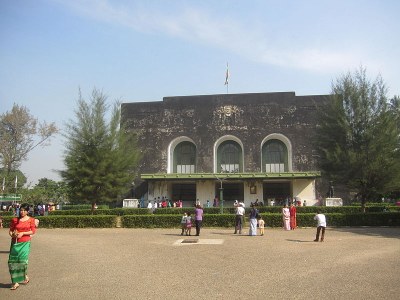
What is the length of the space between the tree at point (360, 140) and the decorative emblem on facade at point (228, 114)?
12896 millimetres

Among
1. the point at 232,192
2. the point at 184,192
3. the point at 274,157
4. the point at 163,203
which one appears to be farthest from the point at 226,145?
the point at 163,203

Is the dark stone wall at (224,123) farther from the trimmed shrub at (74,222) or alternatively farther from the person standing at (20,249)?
the person standing at (20,249)

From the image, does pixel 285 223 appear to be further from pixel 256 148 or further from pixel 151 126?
pixel 151 126

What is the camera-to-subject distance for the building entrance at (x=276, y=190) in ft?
112

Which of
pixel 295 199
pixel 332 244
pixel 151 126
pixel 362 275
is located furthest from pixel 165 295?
pixel 151 126

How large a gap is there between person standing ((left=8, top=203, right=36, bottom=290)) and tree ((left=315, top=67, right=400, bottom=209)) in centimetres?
1783

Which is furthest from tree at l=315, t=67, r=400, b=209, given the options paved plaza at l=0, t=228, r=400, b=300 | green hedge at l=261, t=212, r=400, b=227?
paved plaza at l=0, t=228, r=400, b=300

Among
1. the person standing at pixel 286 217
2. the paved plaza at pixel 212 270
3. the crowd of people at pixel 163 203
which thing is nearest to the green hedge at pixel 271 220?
the person standing at pixel 286 217

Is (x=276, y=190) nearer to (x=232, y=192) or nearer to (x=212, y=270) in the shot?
(x=232, y=192)

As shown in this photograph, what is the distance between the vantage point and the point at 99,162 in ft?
75.2

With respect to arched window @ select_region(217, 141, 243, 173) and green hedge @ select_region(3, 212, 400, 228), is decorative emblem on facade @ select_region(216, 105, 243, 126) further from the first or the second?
green hedge @ select_region(3, 212, 400, 228)

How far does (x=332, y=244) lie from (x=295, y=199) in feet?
63.1

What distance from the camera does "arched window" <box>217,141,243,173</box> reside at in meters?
35.4

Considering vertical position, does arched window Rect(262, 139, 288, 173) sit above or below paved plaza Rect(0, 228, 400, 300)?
above
